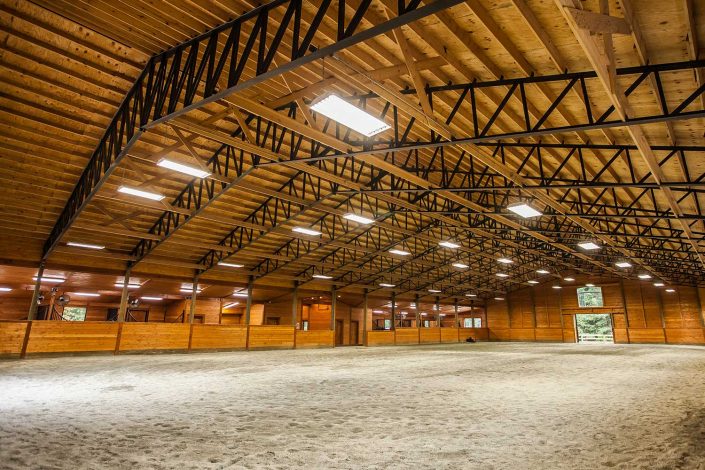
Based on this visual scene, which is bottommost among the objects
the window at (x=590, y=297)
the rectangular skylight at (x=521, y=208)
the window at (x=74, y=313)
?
the window at (x=74, y=313)

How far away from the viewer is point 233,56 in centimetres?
605

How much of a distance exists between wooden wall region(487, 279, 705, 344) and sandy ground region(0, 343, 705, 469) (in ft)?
86.0

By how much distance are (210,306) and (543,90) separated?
26.1m

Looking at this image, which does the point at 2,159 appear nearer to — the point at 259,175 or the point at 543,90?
the point at 259,175

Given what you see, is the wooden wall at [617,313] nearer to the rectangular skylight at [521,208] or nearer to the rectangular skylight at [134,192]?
the rectangular skylight at [521,208]

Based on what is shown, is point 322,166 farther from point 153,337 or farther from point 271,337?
point 271,337

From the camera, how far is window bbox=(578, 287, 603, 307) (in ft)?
108

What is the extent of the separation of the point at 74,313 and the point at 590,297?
40365 mm

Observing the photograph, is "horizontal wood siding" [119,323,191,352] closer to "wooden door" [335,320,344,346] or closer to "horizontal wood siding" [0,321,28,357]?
"horizontal wood siding" [0,321,28,357]

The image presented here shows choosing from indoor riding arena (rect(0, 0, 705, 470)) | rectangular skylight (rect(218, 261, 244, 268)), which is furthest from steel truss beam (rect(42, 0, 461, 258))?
rectangular skylight (rect(218, 261, 244, 268))

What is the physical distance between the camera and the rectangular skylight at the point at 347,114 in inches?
215

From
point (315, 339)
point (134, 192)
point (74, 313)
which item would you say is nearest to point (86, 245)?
point (134, 192)

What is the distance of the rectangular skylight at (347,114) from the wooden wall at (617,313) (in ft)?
112

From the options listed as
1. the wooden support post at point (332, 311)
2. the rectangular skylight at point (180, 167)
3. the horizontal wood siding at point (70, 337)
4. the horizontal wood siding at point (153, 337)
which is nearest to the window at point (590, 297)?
the wooden support post at point (332, 311)
